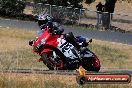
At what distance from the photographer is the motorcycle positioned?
1334 cm

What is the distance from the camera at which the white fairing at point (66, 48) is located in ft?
44.0

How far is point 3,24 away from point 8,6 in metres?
4.97

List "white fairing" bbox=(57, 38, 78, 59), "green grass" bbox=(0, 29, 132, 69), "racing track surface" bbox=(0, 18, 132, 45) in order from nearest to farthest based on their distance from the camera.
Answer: "white fairing" bbox=(57, 38, 78, 59), "green grass" bbox=(0, 29, 132, 69), "racing track surface" bbox=(0, 18, 132, 45)

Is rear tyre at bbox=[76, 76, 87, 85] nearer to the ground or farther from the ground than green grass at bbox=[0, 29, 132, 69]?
farther from the ground

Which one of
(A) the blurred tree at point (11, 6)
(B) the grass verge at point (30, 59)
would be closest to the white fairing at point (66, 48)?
(B) the grass verge at point (30, 59)

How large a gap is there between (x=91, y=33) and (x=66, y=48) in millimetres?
18682

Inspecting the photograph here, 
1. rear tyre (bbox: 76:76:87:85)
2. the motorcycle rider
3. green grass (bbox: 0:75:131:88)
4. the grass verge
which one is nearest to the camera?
rear tyre (bbox: 76:76:87:85)

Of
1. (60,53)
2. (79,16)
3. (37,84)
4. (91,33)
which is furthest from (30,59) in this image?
(79,16)

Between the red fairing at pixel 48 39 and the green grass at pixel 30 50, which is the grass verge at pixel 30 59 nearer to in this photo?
the green grass at pixel 30 50

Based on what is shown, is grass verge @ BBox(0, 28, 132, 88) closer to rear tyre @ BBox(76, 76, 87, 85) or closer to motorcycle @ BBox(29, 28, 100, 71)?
rear tyre @ BBox(76, 76, 87, 85)

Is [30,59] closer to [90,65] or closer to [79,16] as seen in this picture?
[90,65]

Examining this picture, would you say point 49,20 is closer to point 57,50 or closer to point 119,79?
point 57,50

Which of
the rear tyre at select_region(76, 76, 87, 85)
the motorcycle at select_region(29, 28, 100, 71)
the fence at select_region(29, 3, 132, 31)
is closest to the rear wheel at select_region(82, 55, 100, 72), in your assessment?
the motorcycle at select_region(29, 28, 100, 71)

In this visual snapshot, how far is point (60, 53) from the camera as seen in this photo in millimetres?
13570
